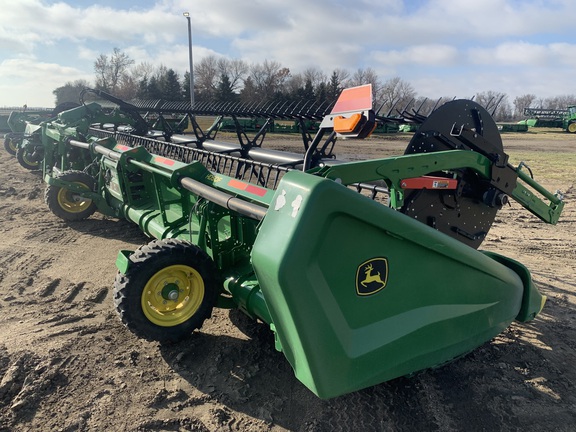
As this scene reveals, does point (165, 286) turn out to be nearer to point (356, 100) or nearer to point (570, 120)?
point (356, 100)

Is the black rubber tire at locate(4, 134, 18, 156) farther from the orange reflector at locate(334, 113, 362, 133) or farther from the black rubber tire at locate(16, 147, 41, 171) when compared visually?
the orange reflector at locate(334, 113, 362, 133)

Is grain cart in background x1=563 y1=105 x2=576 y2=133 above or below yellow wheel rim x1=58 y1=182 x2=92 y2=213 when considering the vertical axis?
above

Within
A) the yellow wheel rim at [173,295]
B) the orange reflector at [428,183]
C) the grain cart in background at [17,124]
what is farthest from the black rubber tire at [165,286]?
the grain cart in background at [17,124]

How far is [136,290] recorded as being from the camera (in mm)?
2959

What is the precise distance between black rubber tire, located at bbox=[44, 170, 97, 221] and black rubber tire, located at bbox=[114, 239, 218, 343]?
405cm

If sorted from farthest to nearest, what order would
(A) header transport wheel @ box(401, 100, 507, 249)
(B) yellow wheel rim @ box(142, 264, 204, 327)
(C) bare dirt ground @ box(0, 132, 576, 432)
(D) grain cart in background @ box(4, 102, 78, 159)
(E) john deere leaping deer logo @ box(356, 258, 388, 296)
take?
(D) grain cart in background @ box(4, 102, 78, 159) < (A) header transport wheel @ box(401, 100, 507, 249) < (B) yellow wheel rim @ box(142, 264, 204, 327) < (C) bare dirt ground @ box(0, 132, 576, 432) < (E) john deere leaping deer logo @ box(356, 258, 388, 296)

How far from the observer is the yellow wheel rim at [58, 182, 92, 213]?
658 cm

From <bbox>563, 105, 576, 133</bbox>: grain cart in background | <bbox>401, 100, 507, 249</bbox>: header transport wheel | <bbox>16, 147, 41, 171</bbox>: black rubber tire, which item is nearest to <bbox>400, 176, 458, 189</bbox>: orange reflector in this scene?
<bbox>401, 100, 507, 249</bbox>: header transport wheel

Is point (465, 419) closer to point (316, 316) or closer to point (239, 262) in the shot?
point (316, 316)

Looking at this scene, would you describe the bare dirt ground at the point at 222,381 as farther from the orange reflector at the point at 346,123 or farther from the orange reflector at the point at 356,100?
the orange reflector at the point at 356,100

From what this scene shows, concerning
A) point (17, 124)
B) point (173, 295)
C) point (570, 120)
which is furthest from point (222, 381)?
point (570, 120)

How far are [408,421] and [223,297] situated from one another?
1600 mm

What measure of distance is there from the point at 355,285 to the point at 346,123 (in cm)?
112

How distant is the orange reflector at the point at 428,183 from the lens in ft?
10.3
